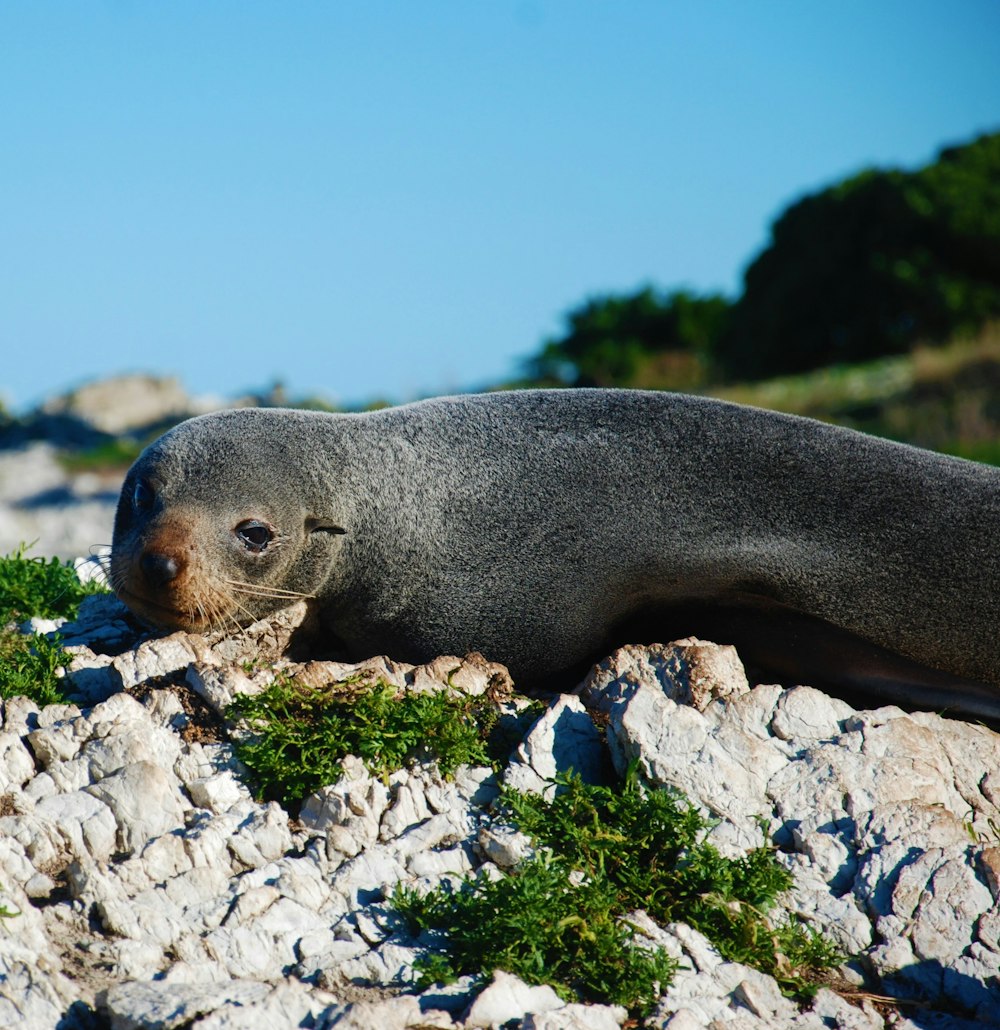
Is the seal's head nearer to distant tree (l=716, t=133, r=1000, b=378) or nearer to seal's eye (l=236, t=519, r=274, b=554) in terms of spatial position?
seal's eye (l=236, t=519, r=274, b=554)

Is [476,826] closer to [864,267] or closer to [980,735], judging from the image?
[980,735]

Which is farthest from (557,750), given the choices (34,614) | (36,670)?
(34,614)

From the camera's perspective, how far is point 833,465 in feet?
22.5

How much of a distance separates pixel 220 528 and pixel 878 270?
32.2m

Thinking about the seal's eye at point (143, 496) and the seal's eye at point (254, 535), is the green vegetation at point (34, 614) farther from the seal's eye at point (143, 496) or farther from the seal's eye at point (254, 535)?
the seal's eye at point (254, 535)

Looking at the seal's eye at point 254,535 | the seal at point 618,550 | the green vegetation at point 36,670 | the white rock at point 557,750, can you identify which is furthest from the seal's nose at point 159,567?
the white rock at point 557,750

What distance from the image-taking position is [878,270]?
35562 mm

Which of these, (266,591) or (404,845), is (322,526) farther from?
(404,845)

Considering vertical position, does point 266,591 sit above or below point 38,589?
above

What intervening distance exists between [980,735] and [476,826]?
2.63 m

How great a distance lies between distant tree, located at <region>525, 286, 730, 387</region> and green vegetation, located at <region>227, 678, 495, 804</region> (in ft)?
89.6

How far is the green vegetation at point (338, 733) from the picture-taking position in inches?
207

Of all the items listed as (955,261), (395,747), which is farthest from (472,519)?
(955,261)

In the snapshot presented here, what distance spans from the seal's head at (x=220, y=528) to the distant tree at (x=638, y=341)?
2605 cm
